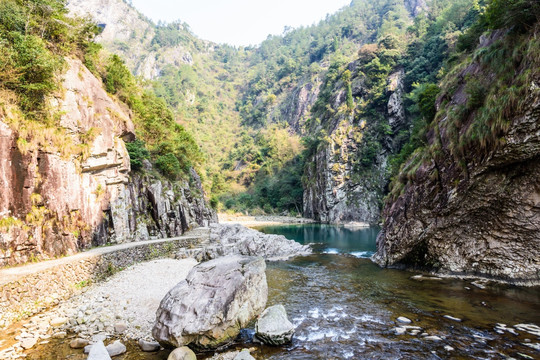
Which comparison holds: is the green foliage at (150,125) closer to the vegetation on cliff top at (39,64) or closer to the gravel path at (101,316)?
the vegetation on cliff top at (39,64)

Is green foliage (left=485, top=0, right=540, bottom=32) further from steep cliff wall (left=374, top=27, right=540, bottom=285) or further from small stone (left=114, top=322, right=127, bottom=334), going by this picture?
small stone (left=114, top=322, right=127, bottom=334)

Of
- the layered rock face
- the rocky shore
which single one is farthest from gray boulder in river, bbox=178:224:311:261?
the layered rock face

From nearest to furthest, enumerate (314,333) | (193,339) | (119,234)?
(193,339)
(314,333)
(119,234)

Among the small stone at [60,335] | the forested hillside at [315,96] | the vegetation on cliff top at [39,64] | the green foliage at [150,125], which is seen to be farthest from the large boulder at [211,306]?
the green foliage at [150,125]

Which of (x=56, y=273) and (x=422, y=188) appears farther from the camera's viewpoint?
(x=422, y=188)

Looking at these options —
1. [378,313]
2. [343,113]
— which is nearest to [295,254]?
[378,313]

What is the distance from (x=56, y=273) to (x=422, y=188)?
1875 cm

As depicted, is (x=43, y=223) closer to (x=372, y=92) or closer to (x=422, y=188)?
(x=422, y=188)

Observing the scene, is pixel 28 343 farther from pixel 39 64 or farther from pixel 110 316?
pixel 39 64

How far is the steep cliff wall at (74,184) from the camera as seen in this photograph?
11898 millimetres

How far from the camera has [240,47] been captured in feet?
623

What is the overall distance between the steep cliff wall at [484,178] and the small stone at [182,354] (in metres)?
13.5

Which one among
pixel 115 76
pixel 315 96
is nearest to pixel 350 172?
pixel 115 76

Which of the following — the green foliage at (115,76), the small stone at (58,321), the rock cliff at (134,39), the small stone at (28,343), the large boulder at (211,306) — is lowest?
the small stone at (58,321)
